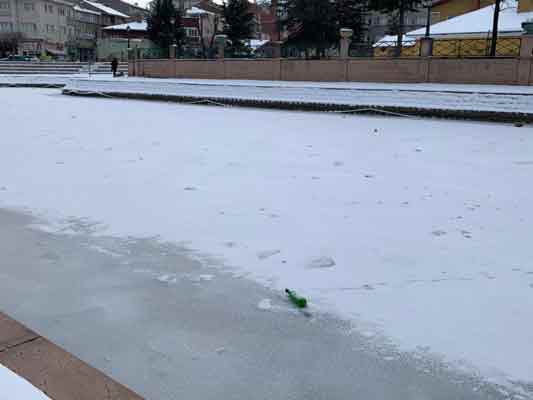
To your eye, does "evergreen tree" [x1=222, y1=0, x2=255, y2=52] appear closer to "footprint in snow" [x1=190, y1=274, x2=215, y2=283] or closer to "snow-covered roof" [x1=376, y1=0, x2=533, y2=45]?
"snow-covered roof" [x1=376, y1=0, x2=533, y2=45]

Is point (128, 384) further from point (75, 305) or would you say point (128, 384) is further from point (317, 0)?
point (317, 0)

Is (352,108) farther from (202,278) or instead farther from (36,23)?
(36,23)

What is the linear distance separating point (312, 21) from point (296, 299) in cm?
3394

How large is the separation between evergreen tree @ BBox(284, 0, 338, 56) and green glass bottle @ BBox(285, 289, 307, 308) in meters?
31.4

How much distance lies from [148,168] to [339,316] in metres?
4.95

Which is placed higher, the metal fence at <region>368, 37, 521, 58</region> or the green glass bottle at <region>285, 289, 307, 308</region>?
the metal fence at <region>368, 37, 521, 58</region>

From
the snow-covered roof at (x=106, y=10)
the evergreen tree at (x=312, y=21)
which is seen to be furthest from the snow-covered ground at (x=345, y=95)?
the snow-covered roof at (x=106, y=10)

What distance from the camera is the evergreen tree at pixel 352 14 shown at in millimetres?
35344

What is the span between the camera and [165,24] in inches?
1839

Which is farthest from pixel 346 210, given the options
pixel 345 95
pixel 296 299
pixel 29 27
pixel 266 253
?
pixel 29 27

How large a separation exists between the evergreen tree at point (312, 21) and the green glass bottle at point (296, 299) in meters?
31.4

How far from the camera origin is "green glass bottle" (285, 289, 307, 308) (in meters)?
3.34

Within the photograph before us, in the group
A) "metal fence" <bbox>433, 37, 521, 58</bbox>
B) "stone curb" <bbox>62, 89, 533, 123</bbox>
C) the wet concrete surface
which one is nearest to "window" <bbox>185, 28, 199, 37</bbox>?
"metal fence" <bbox>433, 37, 521, 58</bbox>

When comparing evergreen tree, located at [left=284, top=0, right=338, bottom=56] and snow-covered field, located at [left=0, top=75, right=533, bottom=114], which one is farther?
evergreen tree, located at [left=284, top=0, right=338, bottom=56]
